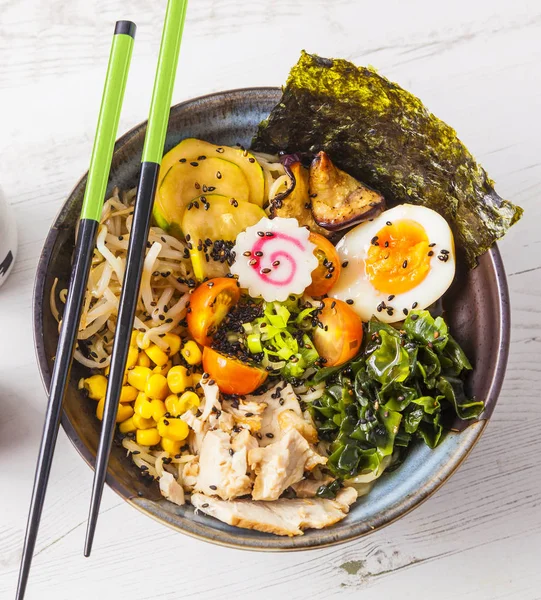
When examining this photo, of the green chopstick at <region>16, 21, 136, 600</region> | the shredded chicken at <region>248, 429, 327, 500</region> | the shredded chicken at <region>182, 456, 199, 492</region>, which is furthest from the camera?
the shredded chicken at <region>182, 456, 199, 492</region>

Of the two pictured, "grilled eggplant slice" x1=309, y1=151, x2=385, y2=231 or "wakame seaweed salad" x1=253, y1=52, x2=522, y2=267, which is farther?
"grilled eggplant slice" x1=309, y1=151, x2=385, y2=231

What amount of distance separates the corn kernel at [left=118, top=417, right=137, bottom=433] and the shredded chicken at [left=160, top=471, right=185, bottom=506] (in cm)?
25

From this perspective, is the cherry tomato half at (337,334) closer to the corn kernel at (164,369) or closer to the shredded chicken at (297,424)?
the shredded chicken at (297,424)

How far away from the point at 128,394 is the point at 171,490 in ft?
1.31

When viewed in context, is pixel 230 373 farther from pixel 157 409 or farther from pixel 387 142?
pixel 387 142

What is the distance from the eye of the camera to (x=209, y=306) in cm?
235

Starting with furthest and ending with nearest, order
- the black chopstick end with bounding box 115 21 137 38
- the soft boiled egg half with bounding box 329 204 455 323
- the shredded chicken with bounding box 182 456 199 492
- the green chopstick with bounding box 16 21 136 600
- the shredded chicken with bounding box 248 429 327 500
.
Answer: the soft boiled egg half with bounding box 329 204 455 323 → the shredded chicken with bounding box 182 456 199 492 → the shredded chicken with bounding box 248 429 327 500 → the black chopstick end with bounding box 115 21 137 38 → the green chopstick with bounding box 16 21 136 600

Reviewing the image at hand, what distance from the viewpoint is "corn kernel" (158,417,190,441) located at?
2.35 meters

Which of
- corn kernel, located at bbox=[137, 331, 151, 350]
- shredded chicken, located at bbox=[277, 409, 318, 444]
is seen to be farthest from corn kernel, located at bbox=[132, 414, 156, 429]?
shredded chicken, located at bbox=[277, 409, 318, 444]

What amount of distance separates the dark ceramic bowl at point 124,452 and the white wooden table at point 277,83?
0.44 m

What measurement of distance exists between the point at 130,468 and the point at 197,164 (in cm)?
116

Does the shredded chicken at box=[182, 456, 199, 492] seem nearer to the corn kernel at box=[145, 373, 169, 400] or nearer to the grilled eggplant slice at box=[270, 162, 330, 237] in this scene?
the corn kernel at box=[145, 373, 169, 400]

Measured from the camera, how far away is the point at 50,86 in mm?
2816

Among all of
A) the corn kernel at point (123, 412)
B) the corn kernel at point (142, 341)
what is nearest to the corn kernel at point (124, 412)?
the corn kernel at point (123, 412)
